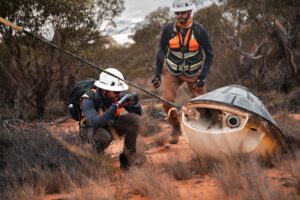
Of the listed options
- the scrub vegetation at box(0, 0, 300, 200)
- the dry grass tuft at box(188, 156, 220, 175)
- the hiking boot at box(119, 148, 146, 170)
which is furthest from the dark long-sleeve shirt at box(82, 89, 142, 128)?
the dry grass tuft at box(188, 156, 220, 175)

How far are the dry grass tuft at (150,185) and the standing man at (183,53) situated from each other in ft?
7.93

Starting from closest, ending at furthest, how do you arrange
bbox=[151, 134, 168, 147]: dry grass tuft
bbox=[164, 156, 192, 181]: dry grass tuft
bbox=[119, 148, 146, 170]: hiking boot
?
bbox=[164, 156, 192, 181]: dry grass tuft < bbox=[119, 148, 146, 170]: hiking boot < bbox=[151, 134, 168, 147]: dry grass tuft

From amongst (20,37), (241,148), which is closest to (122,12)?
(20,37)

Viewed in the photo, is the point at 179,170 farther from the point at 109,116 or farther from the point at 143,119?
the point at 143,119

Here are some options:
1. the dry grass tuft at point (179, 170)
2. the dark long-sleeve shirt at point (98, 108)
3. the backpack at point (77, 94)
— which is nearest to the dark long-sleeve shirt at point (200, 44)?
the backpack at point (77, 94)

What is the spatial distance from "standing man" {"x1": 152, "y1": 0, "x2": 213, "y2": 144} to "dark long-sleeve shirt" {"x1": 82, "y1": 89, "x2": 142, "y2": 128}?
5.14 ft

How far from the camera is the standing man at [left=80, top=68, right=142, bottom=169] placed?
212 inches

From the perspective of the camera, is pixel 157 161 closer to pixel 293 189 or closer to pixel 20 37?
pixel 293 189

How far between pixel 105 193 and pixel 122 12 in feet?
41.4

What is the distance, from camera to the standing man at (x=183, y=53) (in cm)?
697

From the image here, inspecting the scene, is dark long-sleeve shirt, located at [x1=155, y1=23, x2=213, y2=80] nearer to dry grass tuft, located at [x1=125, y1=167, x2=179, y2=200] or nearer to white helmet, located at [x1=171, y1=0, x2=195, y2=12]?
white helmet, located at [x1=171, y1=0, x2=195, y2=12]

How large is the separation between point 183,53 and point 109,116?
217cm

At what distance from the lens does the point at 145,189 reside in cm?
439

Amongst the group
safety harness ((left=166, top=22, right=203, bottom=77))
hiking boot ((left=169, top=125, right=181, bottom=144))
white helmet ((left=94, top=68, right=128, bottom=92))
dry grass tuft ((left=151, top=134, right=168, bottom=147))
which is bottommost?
dry grass tuft ((left=151, top=134, right=168, bottom=147))
